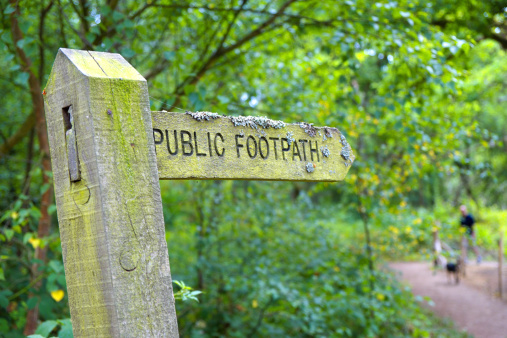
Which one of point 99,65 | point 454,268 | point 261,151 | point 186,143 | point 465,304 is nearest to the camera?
point 99,65

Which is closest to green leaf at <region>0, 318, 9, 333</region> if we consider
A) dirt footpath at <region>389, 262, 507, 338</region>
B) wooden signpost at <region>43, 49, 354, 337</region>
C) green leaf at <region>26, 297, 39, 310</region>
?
green leaf at <region>26, 297, 39, 310</region>

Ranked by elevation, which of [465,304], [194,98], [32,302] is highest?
[194,98]

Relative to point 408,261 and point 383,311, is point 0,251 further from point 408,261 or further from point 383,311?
point 408,261

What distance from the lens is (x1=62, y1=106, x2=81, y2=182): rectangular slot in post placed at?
1248 mm

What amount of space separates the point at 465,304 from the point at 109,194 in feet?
34.7

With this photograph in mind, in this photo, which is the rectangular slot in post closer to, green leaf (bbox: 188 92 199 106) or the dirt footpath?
green leaf (bbox: 188 92 199 106)

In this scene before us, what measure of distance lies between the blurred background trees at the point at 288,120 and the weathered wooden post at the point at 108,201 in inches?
85.5

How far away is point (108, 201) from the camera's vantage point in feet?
3.97

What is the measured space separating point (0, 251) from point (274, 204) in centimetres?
388

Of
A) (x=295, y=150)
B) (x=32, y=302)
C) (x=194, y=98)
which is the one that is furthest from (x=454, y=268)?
(x=295, y=150)

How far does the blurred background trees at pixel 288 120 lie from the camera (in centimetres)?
401

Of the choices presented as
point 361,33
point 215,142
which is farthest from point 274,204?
point 215,142

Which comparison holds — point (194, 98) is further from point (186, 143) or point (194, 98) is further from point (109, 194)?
point (109, 194)

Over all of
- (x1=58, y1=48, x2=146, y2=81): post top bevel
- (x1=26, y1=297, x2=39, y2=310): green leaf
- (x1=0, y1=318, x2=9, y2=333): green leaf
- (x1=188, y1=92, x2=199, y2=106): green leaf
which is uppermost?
(x1=188, y1=92, x2=199, y2=106): green leaf
